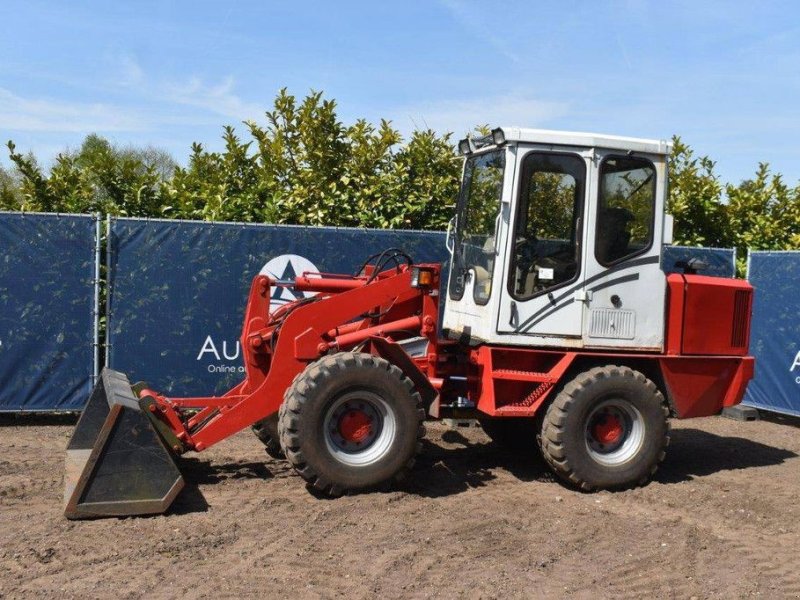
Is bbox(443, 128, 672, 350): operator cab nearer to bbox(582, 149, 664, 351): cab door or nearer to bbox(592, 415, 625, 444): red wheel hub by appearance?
bbox(582, 149, 664, 351): cab door

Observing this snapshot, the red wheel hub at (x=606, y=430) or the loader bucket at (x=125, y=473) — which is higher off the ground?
the red wheel hub at (x=606, y=430)

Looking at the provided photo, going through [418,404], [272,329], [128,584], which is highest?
[272,329]

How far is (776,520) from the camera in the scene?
638cm

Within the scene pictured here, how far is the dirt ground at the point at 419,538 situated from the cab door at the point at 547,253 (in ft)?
4.38

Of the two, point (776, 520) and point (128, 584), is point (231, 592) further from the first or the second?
point (776, 520)

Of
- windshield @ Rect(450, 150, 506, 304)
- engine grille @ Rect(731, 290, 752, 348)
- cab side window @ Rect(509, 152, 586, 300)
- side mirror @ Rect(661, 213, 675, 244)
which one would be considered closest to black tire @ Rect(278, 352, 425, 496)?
windshield @ Rect(450, 150, 506, 304)

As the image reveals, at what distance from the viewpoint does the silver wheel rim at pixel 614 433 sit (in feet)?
22.9

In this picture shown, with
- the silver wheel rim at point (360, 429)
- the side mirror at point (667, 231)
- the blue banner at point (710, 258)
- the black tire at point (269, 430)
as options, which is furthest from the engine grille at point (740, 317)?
the black tire at point (269, 430)

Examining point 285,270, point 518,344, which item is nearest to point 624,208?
point 518,344

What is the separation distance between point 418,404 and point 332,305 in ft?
3.31

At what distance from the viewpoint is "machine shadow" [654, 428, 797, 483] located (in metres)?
7.76

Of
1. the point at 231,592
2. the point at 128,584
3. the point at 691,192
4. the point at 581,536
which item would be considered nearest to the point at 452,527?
the point at 581,536

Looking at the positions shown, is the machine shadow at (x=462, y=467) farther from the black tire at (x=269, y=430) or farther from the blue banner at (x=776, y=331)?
the blue banner at (x=776, y=331)

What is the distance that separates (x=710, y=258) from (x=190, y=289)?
264 inches
